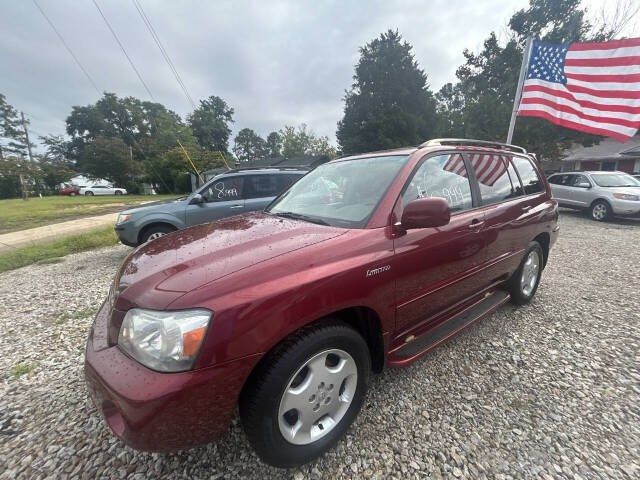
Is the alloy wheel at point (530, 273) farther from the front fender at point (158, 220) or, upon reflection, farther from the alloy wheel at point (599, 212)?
the alloy wheel at point (599, 212)

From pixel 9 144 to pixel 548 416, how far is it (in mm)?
59355

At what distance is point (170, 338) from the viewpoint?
117cm

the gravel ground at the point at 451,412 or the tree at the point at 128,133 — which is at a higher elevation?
the tree at the point at 128,133

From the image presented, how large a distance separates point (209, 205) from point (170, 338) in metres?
4.86

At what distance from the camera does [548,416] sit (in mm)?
1854

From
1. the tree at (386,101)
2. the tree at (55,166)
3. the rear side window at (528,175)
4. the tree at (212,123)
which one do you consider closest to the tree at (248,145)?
the tree at (212,123)

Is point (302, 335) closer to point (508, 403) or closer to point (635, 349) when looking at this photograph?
point (508, 403)

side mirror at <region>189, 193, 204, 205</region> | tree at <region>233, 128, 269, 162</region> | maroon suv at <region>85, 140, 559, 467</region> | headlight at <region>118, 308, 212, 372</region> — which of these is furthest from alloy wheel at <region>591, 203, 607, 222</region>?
tree at <region>233, 128, 269, 162</region>

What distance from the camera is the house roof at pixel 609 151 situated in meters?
21.1

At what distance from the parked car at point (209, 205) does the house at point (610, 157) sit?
80.6 ft

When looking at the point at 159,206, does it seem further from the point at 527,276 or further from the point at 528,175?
the point at 527,276

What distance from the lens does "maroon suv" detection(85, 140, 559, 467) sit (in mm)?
1181

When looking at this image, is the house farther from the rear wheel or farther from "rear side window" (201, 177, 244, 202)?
the rear wheel

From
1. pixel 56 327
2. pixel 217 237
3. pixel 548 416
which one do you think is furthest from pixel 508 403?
pixel 56 327
